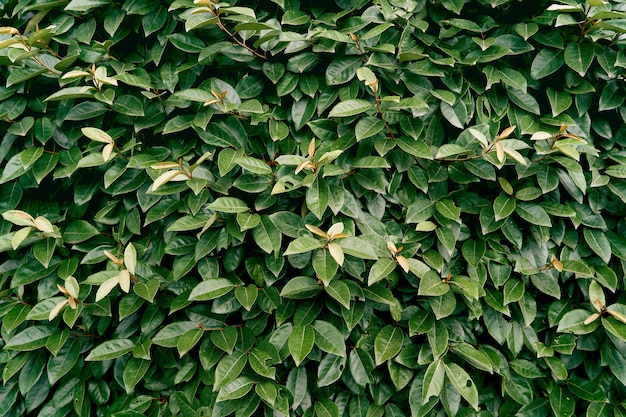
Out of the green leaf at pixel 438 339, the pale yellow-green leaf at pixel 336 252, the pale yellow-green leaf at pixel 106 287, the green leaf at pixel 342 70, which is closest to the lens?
the pale yellow-green leaf at pixel 336 252

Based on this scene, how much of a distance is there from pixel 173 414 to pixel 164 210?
788 millimetres

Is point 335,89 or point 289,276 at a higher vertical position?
point 335,89

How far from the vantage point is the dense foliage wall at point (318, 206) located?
6.38ft

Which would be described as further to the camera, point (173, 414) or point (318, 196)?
point (173, 414)

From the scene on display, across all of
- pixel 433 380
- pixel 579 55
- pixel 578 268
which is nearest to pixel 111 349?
pixel 433 380

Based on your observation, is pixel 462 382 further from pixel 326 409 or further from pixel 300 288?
pixel 300 288

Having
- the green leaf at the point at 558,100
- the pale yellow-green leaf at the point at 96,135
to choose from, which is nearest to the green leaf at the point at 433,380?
the green leaf at the point at 558,100

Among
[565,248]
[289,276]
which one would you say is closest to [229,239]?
[289,276]

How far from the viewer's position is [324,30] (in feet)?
6.37

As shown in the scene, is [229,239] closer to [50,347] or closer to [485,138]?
[50,347]

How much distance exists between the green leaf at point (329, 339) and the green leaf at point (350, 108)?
2.46 feet

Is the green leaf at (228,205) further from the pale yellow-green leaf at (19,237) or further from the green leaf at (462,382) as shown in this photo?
the green leaf at (462,382)

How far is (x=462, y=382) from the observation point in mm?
1902

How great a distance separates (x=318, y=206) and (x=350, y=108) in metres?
0.37
